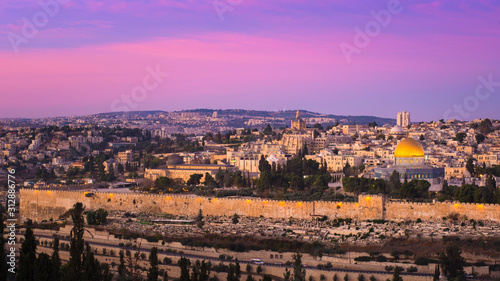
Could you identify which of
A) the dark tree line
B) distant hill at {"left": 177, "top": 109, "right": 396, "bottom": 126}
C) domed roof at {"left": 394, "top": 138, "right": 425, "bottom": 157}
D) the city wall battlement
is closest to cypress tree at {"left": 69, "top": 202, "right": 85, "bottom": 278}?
the city wall battlement

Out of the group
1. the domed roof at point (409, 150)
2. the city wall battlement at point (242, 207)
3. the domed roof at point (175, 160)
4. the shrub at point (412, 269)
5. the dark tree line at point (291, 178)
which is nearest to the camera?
the shrub at point (412, 269)

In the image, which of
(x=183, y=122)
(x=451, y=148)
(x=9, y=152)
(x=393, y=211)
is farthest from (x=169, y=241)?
(x=183, y=122)

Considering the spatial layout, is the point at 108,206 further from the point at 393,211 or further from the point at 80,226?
the point at 80,226

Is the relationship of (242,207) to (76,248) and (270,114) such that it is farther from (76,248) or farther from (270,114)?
(270,114)

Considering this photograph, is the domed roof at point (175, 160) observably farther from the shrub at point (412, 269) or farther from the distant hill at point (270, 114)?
the distant hill at point (270, 114)

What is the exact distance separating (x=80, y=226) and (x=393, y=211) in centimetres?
1535

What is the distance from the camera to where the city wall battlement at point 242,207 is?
31.2m

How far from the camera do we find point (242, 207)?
117 ft

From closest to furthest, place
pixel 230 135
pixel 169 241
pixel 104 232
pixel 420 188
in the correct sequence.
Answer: pixel 169 241 < pixel 104 232 < pixel 420 188 < pixel 230 135

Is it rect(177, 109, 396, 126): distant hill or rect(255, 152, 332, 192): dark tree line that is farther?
rect(177, 109, 396, 126): distant hill

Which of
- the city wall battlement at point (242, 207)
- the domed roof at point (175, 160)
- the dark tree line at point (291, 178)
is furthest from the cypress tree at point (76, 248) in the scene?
the domed roof at point (175, 160)

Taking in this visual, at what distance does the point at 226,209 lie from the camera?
35.9 meters

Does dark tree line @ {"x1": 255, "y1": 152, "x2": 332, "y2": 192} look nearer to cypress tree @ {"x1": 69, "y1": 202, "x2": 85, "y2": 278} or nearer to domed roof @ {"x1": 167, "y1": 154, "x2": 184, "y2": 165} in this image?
domed roof @ {"x1": 167, "y1": 154, "x2": 184, "y2": 165}

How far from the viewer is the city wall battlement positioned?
1228 inches
